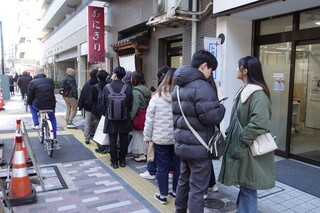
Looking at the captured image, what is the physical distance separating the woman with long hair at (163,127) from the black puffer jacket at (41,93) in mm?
3534

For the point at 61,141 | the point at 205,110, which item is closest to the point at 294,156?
the point at 205,110

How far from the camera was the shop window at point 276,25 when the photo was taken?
18.5ft

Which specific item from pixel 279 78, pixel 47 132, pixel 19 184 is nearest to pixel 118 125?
pixel 19 184

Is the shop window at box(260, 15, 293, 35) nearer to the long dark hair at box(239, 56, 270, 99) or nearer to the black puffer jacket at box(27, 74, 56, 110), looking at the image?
the long dark hair at box(239, 56, 270, 99)

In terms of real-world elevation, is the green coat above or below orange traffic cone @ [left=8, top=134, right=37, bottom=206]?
above

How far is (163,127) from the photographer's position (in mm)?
3812

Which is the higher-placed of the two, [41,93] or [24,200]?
[41,93]

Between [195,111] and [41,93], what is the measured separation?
4.69 meters

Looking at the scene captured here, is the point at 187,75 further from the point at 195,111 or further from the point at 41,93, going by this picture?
the point at 41,93

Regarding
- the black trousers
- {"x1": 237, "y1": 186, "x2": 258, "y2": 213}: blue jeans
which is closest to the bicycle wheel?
the black trousers

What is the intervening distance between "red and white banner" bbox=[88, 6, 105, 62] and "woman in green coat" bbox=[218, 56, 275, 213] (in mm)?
9771

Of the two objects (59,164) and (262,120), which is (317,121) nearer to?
(262,120)

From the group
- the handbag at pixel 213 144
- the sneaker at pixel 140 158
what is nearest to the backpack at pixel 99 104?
the sneaker at pixel 140 158

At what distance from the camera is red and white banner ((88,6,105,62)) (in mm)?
11820
